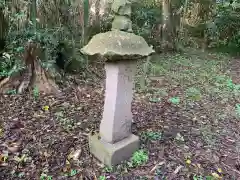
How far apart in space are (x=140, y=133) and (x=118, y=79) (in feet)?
2.85

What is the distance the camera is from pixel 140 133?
2.70 metres

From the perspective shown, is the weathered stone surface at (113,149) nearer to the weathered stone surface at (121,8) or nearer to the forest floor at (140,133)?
the forest floor at (140,133)

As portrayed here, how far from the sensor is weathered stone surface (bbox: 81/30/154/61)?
1.90 meters

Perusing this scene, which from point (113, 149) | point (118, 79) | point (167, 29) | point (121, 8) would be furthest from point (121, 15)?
point (167, 29)

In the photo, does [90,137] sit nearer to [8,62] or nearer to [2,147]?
[2,147]

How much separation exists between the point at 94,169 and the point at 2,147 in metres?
0.93

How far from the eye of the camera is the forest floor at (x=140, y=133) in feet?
7.30

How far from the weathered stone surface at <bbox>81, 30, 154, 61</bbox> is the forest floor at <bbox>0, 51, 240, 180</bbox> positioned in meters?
0.97

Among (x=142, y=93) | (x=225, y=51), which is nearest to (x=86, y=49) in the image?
(x=142, y=93)

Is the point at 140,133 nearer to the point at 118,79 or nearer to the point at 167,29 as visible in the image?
the point at 118,79

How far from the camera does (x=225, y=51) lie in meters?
7.46

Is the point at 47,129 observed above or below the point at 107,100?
below

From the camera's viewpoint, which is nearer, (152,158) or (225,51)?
(152,158)

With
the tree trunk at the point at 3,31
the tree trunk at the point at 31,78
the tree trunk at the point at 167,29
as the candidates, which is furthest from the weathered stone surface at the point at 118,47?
the tree trunk at the point at 167,29
